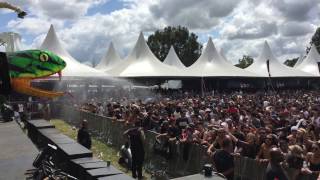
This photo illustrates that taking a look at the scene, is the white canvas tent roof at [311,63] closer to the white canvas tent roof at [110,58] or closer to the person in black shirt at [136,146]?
the white canvas tent roof at [110,58]

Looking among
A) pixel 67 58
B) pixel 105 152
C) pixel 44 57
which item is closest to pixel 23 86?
pixel 44 57

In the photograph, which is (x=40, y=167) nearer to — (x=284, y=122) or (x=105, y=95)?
(x=284, y=122)

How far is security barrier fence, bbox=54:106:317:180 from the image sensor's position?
7.98 metres

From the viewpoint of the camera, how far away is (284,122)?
13.0m

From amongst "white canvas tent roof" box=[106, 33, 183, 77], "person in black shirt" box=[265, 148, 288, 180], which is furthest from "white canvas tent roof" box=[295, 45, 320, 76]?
"person in black shirt" box=[265, 148, 288, 180]

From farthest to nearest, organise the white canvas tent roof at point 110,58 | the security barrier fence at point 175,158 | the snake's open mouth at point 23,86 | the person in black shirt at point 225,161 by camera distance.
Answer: the white canvas tent roof at point 110,58 < the security barrier fence at point 175,158 < the person in black shirt at point 225,161 < the snake's open mouth at point 23,86

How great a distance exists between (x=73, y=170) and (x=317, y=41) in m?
93.9

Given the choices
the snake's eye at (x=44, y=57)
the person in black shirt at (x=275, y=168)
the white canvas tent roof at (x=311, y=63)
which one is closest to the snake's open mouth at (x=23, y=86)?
the snake's eye at (x=44, y=57)

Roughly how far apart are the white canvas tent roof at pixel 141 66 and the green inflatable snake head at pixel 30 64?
32.8 meters

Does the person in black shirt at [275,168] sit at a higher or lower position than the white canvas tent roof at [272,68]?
lower

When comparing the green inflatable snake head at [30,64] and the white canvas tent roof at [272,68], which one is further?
the white canvas tent roof at [272,68]

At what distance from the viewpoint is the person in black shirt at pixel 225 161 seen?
7559mm

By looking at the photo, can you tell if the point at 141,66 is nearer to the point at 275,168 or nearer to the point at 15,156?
the point at 15,156

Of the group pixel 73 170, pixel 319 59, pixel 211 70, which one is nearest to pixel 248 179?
pixel 73 170
